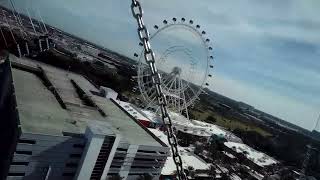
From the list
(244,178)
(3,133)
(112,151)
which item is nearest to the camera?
(112,151)

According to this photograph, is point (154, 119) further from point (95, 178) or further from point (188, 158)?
point (95, 178)

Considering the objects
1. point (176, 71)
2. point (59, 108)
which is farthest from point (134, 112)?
point (59, 108)

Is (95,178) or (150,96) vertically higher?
(150,96)

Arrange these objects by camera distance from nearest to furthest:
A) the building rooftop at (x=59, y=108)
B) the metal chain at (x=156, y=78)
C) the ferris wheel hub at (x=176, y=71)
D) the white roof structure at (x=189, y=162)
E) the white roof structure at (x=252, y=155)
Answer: the metal chain at (x=156, y=78) < the building rooftop at (x=59, y=108) < the white roof structure at (x=189, y=162) < the ferris wheel hub at (x=176, y=71) < the white roof structure at (x=252, y=155)

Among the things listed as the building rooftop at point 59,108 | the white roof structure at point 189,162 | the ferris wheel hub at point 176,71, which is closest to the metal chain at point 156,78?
the building rooftop at point 59,108

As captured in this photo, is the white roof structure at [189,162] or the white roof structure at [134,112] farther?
the white roof structure at [134,112]

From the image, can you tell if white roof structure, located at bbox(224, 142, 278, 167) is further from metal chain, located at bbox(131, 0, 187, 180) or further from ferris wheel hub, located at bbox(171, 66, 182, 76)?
metal chain, located at bbox(131, 0, 187, 180)

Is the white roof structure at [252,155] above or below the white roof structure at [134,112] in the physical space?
below

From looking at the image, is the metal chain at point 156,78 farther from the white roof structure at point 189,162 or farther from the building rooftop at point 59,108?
the white roof structure at point 189,162

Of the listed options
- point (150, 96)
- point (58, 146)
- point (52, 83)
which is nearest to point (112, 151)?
point (58, 146)
